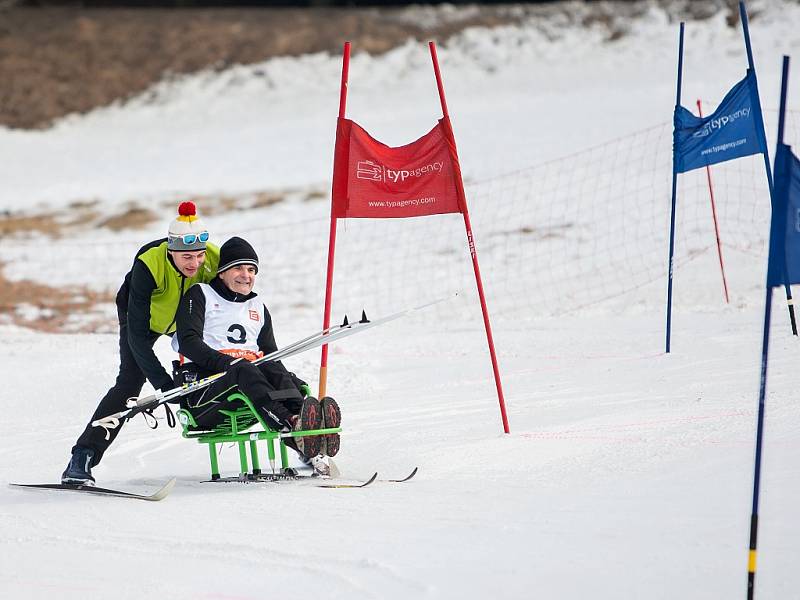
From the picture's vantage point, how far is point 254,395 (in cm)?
545

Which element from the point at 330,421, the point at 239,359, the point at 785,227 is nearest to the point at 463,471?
the point at 330,421

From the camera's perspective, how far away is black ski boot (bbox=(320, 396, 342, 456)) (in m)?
5.45

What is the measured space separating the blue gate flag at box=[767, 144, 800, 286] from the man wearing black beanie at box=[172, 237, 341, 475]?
2485 mm

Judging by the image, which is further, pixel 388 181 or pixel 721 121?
pixel 721 121

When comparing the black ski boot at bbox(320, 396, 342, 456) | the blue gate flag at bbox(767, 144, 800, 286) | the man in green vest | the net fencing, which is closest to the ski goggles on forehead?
the man in green vest

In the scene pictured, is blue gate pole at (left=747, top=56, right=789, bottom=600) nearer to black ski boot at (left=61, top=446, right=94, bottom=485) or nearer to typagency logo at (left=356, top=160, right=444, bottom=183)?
typagency logo at (left=356, top=160, right=444, bottom=183)

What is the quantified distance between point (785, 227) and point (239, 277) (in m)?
2.97

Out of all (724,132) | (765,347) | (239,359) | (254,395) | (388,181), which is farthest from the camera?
(724,132)

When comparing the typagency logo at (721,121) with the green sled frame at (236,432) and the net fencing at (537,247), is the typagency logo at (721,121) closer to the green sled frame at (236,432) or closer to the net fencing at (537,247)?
the net fencing at (537,247)

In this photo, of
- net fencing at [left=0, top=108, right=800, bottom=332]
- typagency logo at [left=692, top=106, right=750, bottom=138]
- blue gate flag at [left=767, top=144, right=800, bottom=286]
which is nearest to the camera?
blue gate flag at [left=767, top=144, right=800, bottom=286]

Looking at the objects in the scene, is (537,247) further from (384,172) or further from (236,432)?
(236,432)

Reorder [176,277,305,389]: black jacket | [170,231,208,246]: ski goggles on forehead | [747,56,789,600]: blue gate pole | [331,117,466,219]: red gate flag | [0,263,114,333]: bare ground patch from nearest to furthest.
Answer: [747,56,789,600]: blue gate pole
[176,277,305,389]: black jacket
[170,231,208,246]: ski goggles on forehead
[331,117,466,219]: red gate flag
[0,263,114,333]: bare ground patch

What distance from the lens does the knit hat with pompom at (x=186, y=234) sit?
5.70 m

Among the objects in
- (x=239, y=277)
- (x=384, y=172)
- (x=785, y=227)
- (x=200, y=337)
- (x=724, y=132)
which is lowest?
(x=200, y=337)
